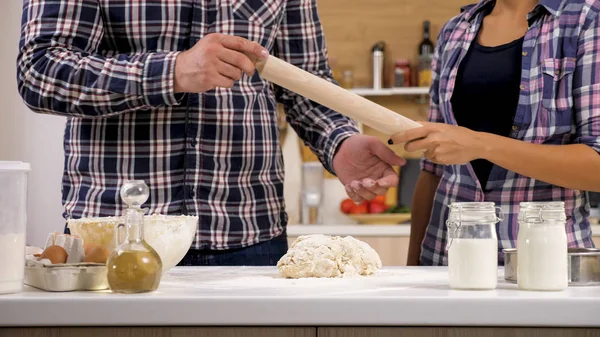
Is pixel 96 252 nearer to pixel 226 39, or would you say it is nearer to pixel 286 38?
pixel 226 39

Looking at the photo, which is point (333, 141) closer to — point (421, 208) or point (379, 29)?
point (421, 208)

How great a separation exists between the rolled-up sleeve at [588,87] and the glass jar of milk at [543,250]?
2.10 feet

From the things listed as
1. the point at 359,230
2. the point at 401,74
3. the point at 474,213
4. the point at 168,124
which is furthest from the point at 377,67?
the point at 474,213

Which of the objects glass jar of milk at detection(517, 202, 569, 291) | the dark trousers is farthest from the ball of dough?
the dark trousers

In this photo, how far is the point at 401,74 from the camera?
13.3 ft

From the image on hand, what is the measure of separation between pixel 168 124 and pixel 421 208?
0.75 m

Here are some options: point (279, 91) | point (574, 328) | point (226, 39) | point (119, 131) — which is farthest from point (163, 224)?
point (279, 91)

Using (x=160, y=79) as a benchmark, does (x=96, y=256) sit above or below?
below

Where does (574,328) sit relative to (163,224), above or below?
below

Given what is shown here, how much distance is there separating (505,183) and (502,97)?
20cm

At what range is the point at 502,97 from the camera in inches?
74.1

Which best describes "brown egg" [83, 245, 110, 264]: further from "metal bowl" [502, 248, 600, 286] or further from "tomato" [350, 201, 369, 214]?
"tomato" [350, 201, 369, 214]

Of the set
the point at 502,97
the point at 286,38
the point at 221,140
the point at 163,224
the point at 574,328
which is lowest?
the point at 574,328

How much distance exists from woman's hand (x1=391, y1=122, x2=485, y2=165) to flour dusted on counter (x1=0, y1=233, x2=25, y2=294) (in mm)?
749
